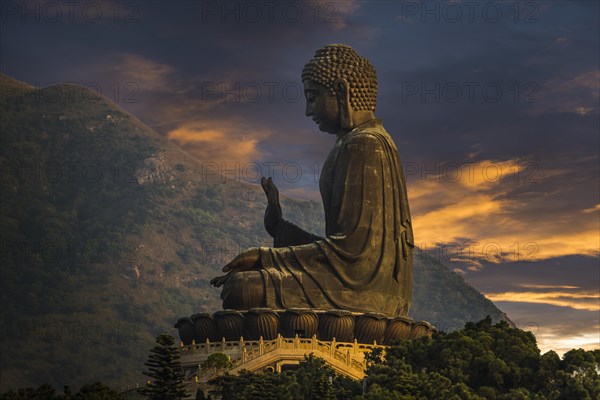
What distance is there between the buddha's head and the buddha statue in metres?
0.02

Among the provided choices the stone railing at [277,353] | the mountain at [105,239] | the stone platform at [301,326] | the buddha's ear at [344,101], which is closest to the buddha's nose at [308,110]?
the buddha's ear at [344,101]

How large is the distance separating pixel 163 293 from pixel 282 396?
55.1 metres

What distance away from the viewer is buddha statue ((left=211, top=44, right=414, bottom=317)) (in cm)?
2855

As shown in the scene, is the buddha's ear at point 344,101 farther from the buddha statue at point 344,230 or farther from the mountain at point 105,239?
the mountain at point 105,239

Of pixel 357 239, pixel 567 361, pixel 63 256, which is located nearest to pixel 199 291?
pixel 63 256

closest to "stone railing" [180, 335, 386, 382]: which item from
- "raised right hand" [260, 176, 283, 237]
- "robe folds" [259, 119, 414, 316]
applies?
"robe folds" [259, 119, 414, 316]

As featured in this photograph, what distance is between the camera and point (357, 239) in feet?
96.1

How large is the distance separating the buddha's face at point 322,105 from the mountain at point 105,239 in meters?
33.0

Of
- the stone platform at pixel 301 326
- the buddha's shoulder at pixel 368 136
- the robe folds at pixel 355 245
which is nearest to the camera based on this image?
the stone platform at pixel 301 326

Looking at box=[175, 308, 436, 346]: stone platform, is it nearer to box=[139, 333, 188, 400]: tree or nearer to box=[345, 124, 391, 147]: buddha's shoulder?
box=[345, 124, 391, 147]: buddha's shoulder

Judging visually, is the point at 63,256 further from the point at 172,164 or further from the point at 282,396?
the point at 282,396

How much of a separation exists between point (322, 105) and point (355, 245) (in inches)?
115

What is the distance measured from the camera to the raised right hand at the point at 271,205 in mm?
30047

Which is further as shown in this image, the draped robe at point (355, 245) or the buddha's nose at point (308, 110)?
the buddha's nose at point (308, 110)
